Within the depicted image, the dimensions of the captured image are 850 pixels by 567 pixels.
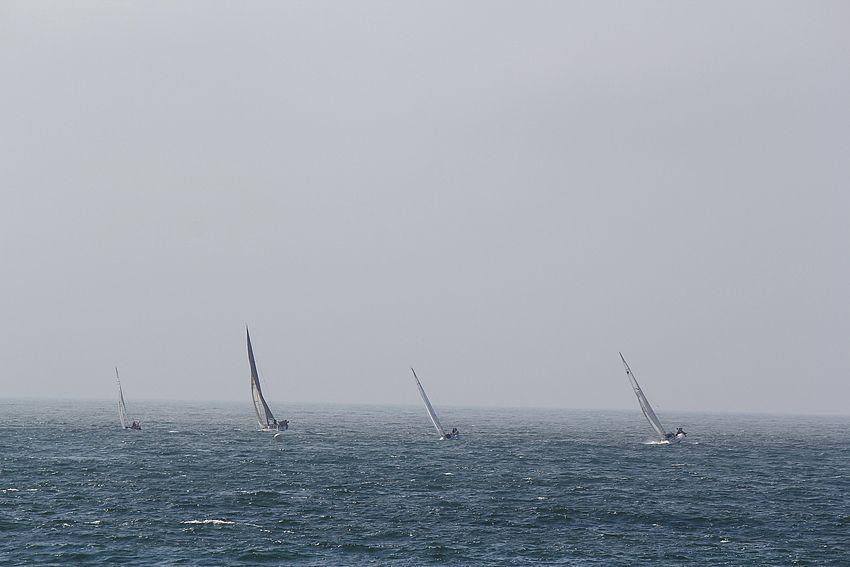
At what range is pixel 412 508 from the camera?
55656 millimetres

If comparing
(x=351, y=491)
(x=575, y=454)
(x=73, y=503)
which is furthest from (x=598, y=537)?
(x=575, y=454)

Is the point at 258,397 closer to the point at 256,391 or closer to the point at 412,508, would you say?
the point at 256,391

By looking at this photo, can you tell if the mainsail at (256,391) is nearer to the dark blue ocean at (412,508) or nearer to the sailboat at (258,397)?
the sailboat at (258,397)

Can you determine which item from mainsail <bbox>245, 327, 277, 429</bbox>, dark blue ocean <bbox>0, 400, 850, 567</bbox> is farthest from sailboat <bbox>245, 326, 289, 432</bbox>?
dark blue ocean <bbox>0, 400, 850, 567</bbox>

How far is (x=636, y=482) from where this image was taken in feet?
234

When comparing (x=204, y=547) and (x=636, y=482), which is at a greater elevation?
(x=204, y=547)

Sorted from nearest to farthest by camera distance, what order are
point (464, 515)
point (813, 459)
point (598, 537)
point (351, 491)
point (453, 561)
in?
point (453, 561) < point (598, 537) < point (464, 515) < point (351, 491) < point (813, 459)

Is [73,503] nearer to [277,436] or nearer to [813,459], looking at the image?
[277,436]

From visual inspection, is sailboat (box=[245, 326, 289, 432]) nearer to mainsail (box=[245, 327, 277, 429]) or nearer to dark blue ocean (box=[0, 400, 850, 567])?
mainsail (box=[245, 327, 277, 429])

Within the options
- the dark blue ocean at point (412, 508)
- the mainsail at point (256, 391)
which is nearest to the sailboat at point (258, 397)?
the mainsail at point (256, 391)

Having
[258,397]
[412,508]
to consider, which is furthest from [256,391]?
[412,508]

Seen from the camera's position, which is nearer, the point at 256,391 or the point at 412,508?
the point at 412,508

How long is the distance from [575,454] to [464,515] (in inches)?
2056

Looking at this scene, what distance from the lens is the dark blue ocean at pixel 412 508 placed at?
42.0m
